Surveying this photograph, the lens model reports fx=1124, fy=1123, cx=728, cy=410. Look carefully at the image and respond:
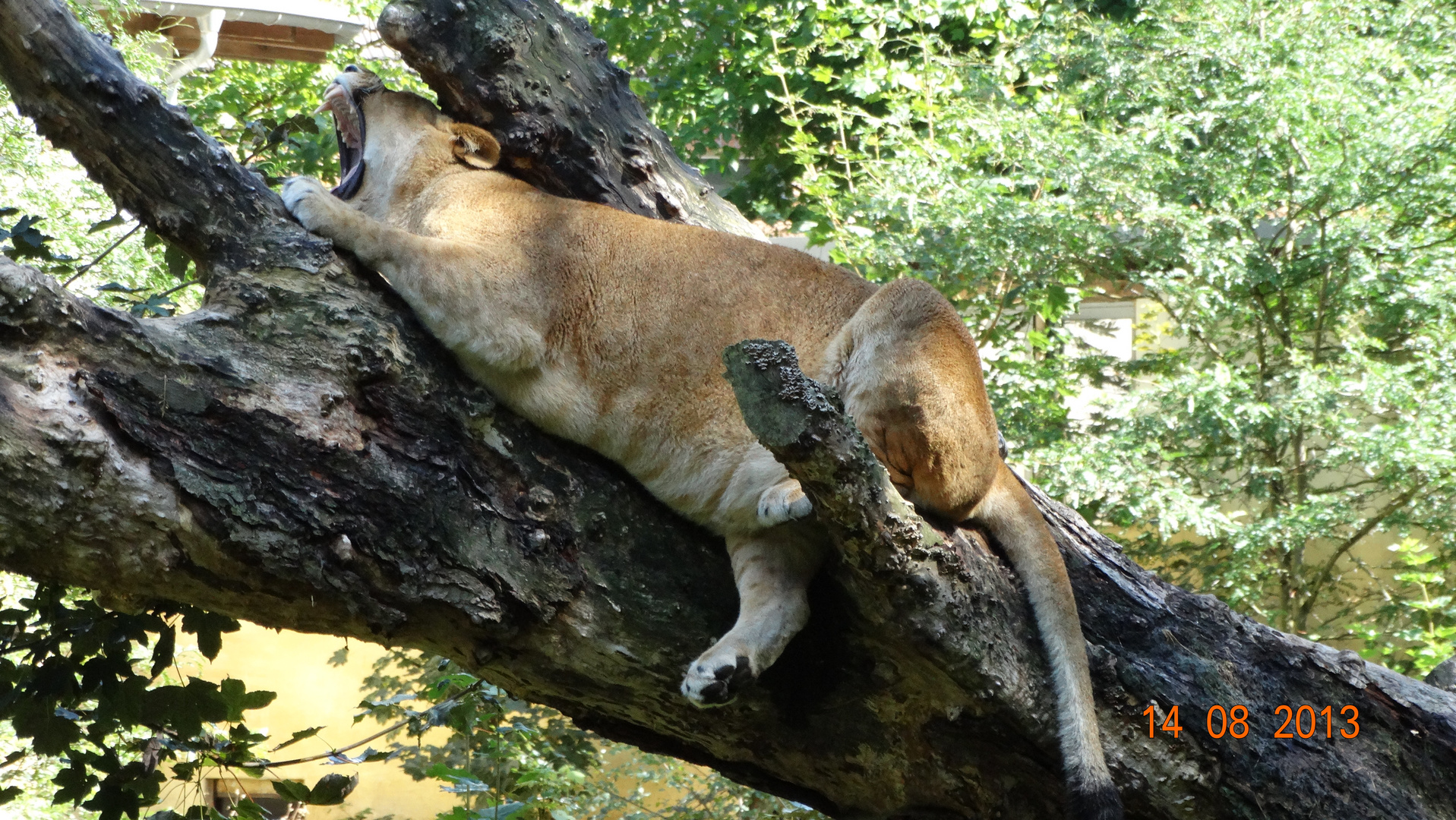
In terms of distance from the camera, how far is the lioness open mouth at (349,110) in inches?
173

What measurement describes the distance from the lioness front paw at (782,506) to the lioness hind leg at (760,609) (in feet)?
0.32

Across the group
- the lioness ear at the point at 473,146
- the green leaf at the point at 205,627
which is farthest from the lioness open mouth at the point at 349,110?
the green leaf at the point at 205,627

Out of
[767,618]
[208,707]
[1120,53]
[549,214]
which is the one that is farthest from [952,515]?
[1120,53]

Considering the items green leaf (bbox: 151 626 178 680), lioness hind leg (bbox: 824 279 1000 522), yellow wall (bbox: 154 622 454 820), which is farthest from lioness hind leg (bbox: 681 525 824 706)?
yellow wall (bbox: 154 622 454 820)

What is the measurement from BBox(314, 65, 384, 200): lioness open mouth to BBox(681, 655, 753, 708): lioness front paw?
250 cm

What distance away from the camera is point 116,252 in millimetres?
8109

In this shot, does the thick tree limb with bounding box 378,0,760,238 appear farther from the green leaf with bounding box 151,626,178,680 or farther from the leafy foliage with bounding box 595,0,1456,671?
the leafy foliage with bounding box 595,0,1456,671

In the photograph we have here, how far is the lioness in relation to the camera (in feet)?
10.6

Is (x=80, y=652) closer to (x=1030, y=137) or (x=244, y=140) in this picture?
(x=244, y=140)

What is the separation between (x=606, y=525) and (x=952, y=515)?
1087 millimetres

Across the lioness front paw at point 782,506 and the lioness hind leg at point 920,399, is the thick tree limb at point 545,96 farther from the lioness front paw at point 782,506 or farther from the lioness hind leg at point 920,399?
the lioness front paw at point 782,506

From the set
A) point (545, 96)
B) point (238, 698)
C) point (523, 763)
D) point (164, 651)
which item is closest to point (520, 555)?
point (238, 698)
